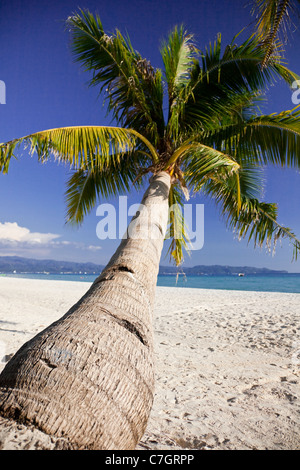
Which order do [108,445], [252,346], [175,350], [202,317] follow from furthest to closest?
1. [202,317]
2. [252,346]
3. [175,350]
4. [108,445]

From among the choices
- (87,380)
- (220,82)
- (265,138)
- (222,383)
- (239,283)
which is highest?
(220,82)

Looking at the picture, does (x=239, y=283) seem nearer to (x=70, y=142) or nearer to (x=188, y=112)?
(x=188, y=112)

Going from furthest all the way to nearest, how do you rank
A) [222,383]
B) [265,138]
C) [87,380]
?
1. [265,138]
2. [222,383]
3. [87,380]

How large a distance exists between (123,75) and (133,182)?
79.1 inches

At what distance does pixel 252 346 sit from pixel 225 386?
236cm

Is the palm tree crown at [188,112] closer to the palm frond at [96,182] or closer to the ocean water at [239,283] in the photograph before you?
the palm frond at [96,182]

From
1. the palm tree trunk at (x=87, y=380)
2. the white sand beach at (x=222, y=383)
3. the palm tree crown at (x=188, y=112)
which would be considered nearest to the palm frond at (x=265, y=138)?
the palm tree crown at (x=188, y=112)

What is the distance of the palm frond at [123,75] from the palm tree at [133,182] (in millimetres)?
20

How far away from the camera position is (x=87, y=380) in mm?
1359

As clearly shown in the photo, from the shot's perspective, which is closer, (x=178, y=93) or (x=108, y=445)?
(x=108, y=445)

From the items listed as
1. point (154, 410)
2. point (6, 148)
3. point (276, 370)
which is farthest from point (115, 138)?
point (276, 370)

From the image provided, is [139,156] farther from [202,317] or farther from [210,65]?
[202,317]

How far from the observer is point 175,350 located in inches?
213

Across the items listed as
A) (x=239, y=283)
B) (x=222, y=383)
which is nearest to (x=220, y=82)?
(x=222, y=383)
